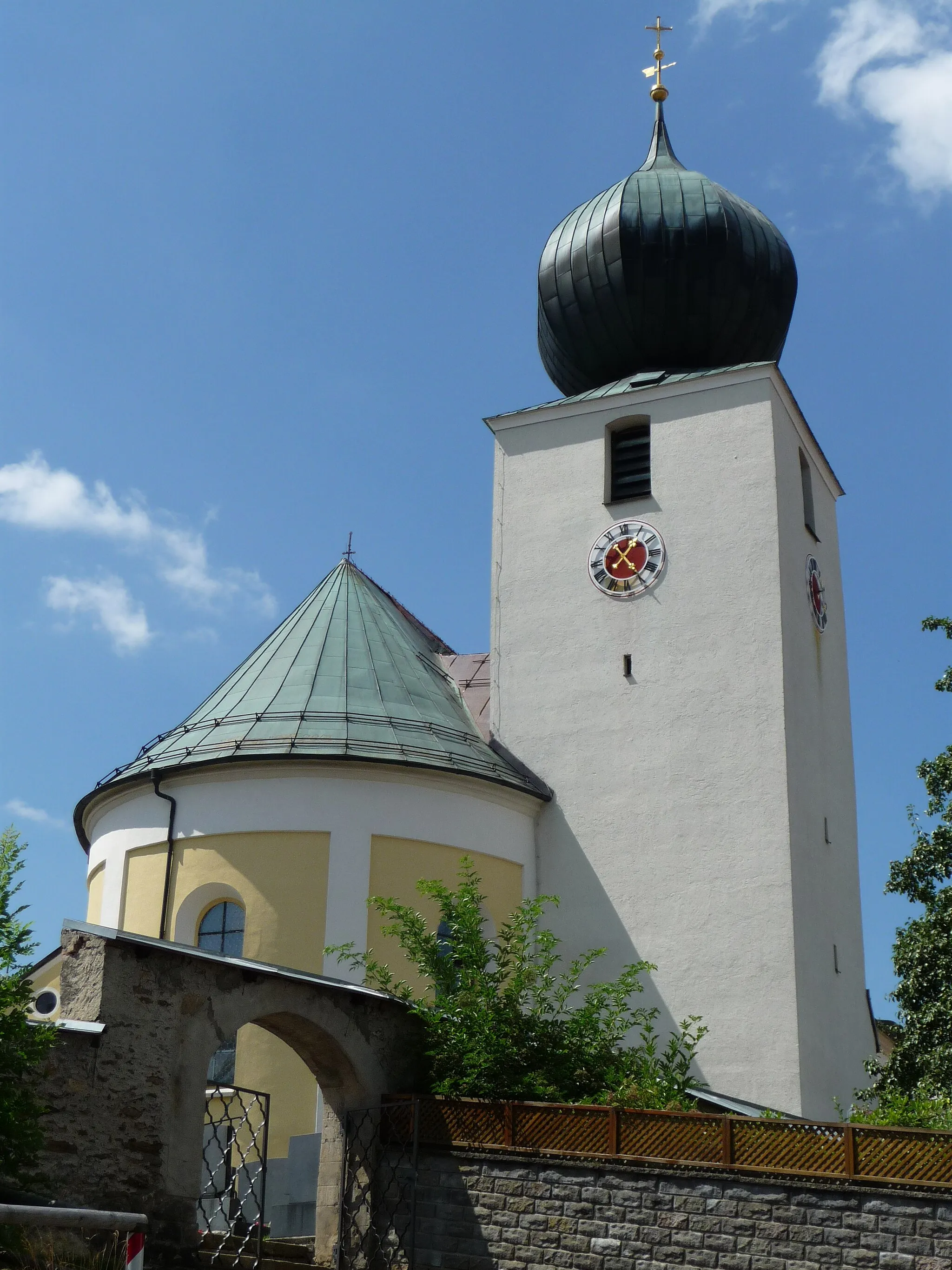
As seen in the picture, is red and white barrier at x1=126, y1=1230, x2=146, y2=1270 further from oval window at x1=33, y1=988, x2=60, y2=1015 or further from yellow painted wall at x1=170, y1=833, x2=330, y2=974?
yellow painted wall at x1=170, y1=833, x2=330, y2=974

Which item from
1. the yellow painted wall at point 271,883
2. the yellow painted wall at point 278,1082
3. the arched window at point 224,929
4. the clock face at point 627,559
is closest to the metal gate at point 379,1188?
the yellow painted wall at point 278,1082

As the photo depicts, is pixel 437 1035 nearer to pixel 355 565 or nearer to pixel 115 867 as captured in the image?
pixel 115 867

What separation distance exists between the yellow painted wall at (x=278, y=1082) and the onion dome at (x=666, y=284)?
11758mm

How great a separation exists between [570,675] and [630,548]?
2.01 metres

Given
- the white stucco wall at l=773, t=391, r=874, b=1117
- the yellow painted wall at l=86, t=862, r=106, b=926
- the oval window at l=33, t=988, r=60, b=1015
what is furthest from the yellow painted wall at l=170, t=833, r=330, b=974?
the white stucco wall at l=773, t=391, r=874, b=1117

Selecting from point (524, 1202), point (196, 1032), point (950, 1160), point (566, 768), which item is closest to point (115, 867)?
point (566, 768)

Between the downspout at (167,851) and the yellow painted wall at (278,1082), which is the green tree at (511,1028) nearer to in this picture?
the yellow painted wall at (278,1082)

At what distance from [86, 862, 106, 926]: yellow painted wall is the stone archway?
22.0ft

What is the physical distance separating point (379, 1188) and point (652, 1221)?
9.15 ft

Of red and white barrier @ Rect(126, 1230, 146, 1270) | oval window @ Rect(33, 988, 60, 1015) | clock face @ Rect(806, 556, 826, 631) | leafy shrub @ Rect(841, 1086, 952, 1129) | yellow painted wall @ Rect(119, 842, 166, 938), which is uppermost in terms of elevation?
clock face @ Rect(806, 556, 826, 631)

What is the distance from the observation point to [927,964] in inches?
675

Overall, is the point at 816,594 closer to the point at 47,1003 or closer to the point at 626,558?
the point at 626,558

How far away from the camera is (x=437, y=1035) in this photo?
48.2 feet

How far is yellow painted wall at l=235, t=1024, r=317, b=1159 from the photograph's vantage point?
17.3 meters
